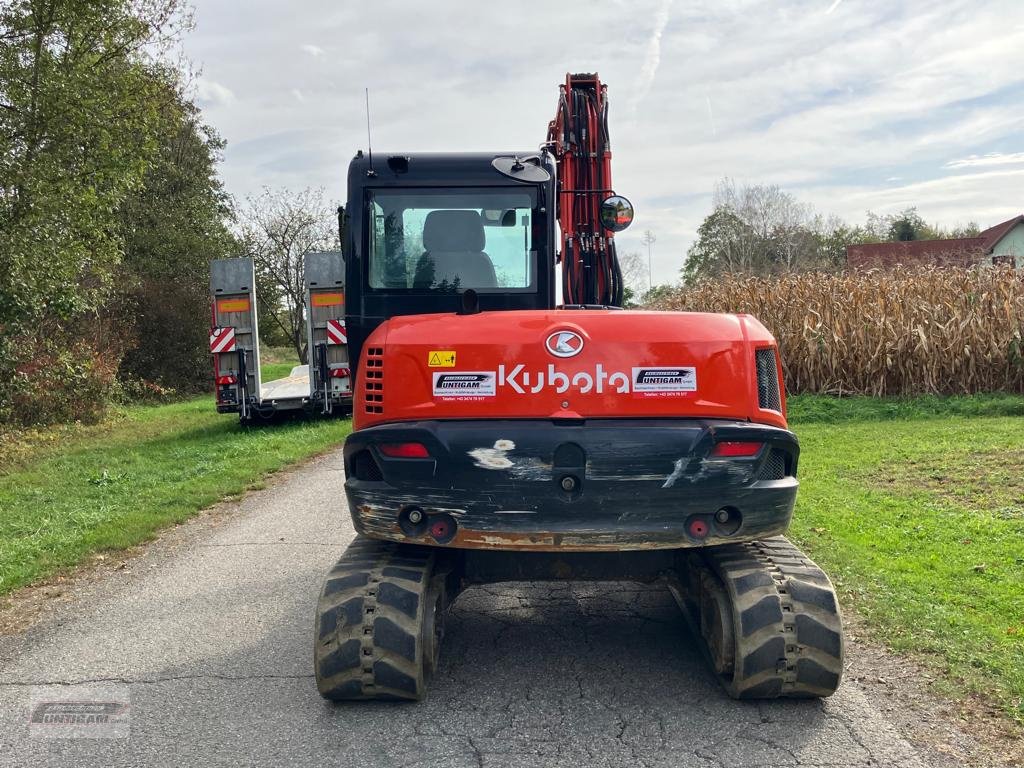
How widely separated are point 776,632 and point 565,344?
1.54 meters

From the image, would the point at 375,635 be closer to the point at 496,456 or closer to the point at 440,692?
the point at 440,692

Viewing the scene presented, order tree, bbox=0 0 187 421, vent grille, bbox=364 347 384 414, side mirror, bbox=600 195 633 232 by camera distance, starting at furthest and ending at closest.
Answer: tree, bbox=0 0 187 421
side mirror, bbox=600 195 633 232
vent grille, bbox=364 347 384 414

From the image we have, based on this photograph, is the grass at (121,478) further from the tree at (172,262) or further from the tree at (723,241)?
the tree at (723,241)

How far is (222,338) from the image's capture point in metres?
15.3

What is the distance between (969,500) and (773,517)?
4.79 m

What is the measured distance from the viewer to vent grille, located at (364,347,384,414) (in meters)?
4.03

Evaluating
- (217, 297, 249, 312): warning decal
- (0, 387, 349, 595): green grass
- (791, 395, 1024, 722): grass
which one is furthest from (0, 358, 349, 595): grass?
(791, 395, 1024, 722): grass

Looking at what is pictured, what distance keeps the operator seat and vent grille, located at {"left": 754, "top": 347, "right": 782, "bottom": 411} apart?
197 cm

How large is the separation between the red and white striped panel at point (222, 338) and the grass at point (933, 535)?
31.1 feet

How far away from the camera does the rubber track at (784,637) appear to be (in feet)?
12.6

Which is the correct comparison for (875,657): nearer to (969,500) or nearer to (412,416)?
(412,416)

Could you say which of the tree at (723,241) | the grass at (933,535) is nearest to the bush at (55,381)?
the grass at (933,535)

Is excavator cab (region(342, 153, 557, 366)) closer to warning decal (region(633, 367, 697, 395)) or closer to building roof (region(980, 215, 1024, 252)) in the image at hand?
warning decal (region(633, 367, 697, 395))

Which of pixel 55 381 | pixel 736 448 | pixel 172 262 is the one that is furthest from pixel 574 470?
pixel 172 262
